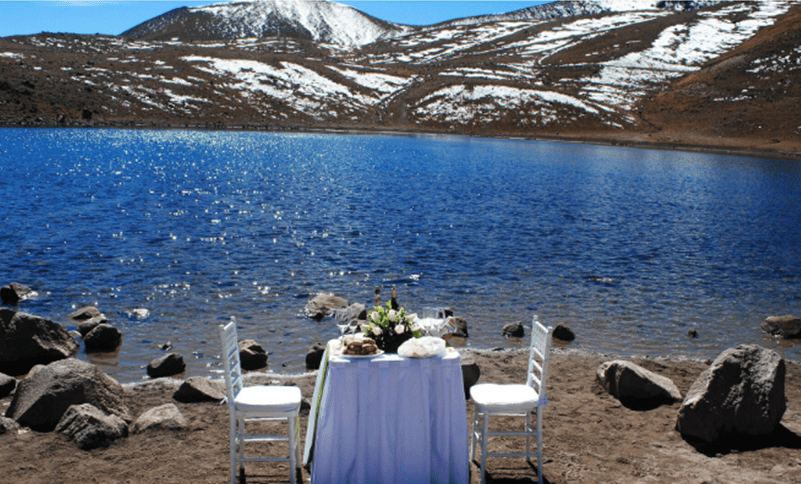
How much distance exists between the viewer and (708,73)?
129 m

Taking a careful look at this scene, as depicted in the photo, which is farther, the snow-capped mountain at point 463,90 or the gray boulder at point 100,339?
the snow-capped mountain at point 463,90

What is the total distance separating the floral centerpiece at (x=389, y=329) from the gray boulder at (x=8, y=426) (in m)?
4.65

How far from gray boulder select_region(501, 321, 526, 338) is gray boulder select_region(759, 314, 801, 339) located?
573cm

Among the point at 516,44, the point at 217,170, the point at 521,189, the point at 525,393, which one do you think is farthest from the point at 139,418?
the point at 516,44

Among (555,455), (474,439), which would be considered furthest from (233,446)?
(555,455)

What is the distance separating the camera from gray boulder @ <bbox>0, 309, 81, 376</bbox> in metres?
11.4

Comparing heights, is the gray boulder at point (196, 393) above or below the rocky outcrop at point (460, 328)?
above

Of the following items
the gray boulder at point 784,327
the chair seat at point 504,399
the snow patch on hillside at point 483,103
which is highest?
the snow patch on hillside at point 483,103

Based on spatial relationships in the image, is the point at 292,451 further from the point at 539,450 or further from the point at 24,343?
the point at 24,343

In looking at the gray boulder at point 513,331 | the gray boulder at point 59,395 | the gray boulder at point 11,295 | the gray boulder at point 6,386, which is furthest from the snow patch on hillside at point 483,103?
the gray boulder at point 59,395

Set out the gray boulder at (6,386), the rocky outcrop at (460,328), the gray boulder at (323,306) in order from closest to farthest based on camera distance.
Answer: the gray boulder at (6,386) < the rocky outcrop at (460,328) < the gray boulder at (323,306)

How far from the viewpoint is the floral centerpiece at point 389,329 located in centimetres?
681

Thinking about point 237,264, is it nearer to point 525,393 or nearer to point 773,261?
point 525,393

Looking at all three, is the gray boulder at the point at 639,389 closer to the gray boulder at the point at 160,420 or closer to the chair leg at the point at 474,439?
the chair leg at the point at 474,439
